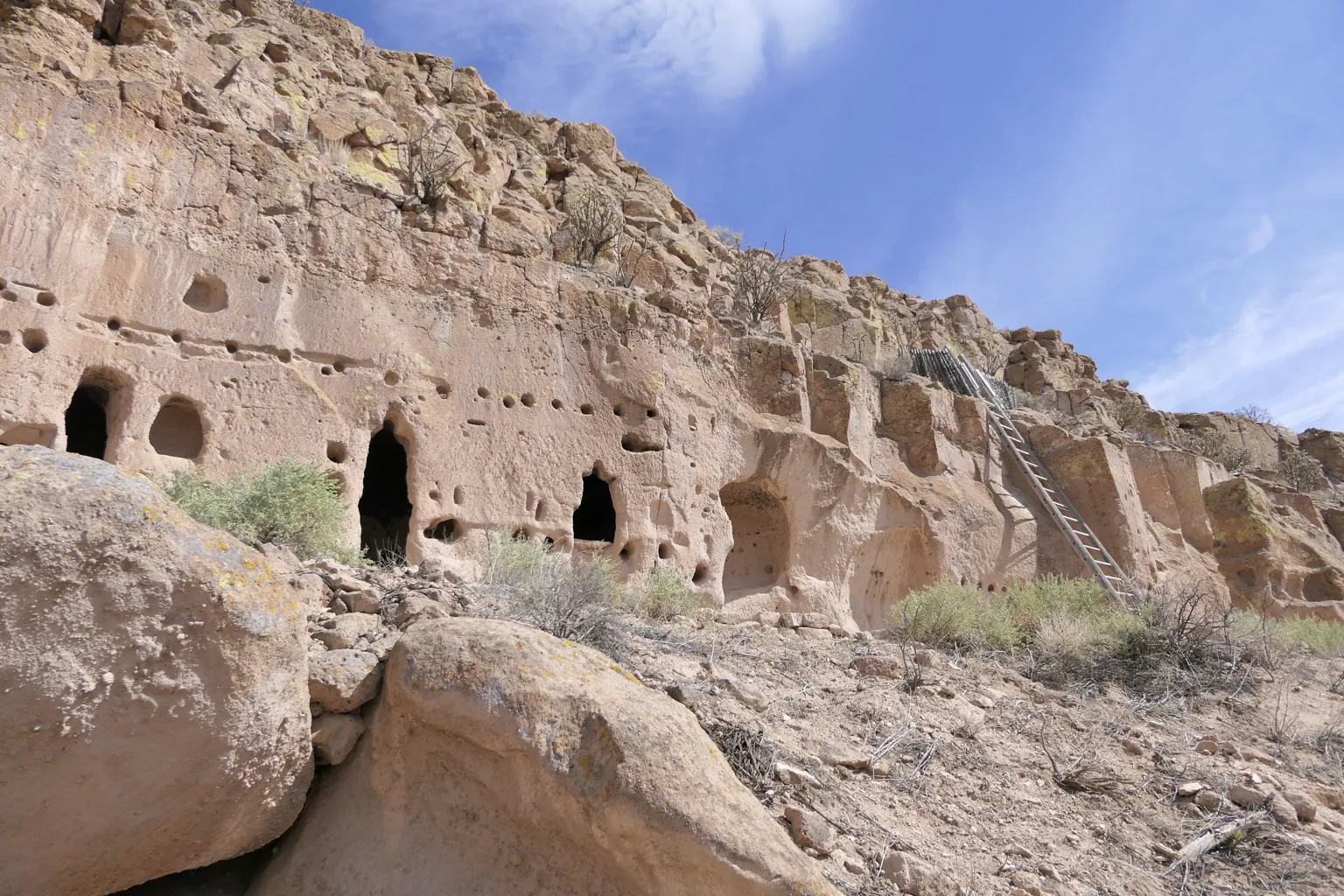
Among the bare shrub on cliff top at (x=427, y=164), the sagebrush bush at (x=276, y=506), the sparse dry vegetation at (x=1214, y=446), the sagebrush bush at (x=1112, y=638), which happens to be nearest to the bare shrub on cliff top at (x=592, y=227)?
the bare shrub on cliff top at (x=427, y=164)

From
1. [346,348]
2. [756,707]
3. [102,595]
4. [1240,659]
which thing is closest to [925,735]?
[756,707]

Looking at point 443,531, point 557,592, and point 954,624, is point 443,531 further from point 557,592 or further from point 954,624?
point 954,624

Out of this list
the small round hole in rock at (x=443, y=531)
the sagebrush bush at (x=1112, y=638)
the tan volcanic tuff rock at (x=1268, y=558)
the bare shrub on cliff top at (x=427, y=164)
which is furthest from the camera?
the tan volcanic tuff rock at (x=1268, y=558)

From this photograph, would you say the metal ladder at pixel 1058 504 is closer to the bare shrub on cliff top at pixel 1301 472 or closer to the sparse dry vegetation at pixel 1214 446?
the sparse dry vegetation at pixel 1214 446

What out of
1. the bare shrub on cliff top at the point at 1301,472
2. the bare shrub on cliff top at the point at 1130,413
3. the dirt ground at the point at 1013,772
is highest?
the bare shrub on cliff top at the point at 1130,413

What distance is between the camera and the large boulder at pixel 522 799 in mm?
2590

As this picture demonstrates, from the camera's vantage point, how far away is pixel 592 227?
41.5 feet

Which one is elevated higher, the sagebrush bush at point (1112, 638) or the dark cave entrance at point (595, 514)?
the dark cave entrance at point (595, 514)

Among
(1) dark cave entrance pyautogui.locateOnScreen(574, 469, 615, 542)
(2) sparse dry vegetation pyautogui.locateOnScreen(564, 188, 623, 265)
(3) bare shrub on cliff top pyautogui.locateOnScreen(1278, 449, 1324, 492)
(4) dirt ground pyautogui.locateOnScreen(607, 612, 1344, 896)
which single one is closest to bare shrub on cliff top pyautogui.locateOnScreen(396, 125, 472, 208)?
(2) sparse dry vegetation pyautogui.locateOnScreen(564, 188, 623, 265)

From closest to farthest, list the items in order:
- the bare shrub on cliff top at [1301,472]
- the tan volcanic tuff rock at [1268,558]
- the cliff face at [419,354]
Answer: the cliff face at [419,354] → the tan volcanic tuff rock at [1268,558] → the bare shrub on cliff top at [1301,472]

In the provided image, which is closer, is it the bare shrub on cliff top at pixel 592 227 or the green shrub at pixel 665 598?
the green shrub at pixel 665 598

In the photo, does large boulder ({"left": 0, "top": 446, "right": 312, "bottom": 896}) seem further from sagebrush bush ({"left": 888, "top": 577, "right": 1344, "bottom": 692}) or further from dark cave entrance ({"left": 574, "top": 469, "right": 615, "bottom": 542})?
dark cave entrance ({"left": 574, "top": 469, "right": 615, "bottom": 542})

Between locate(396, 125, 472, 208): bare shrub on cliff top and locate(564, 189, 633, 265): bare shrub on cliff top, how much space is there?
1813mm

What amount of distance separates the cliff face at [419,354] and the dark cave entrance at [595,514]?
45 mm
